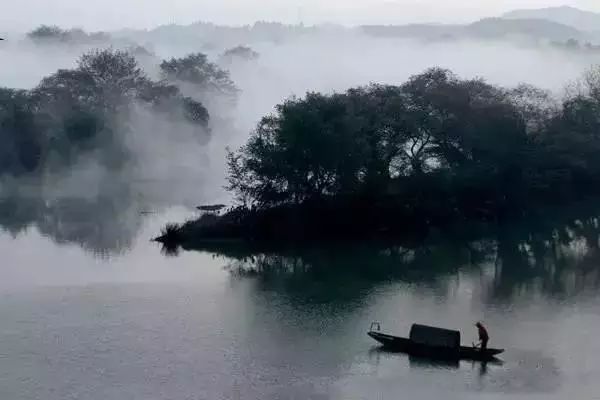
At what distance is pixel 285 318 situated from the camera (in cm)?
2625

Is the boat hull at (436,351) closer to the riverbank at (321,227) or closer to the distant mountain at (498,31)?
the riverbank at (321,227)

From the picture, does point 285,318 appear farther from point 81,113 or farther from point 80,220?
point 81,113

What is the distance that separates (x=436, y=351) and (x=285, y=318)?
5616 millimetres

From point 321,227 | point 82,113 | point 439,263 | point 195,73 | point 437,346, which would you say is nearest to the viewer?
point 437,346

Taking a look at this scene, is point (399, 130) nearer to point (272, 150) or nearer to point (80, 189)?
point (272, 150)

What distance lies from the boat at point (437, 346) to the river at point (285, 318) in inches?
16.6

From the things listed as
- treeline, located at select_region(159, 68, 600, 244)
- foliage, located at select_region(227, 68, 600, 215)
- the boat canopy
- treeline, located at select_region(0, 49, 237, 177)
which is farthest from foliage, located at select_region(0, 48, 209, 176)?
the boat canopy

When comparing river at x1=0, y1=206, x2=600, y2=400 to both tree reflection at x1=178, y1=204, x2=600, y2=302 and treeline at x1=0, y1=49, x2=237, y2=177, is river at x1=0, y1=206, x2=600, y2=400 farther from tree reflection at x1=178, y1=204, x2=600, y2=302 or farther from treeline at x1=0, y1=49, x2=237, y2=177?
treeline at x1=0, y1=49, x2=237, y2=177

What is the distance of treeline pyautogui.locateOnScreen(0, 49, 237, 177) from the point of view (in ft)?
184

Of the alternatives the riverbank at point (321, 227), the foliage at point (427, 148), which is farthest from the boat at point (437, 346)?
the foliage at point (427, 148)

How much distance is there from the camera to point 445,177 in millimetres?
42844

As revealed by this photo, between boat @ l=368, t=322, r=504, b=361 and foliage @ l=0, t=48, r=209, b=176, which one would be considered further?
foliage @ l=0, t=48, r=209, b=176

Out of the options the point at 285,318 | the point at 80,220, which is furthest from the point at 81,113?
the point at 285,318

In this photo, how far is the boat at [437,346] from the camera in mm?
22172
